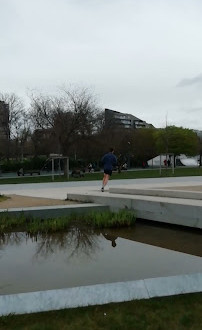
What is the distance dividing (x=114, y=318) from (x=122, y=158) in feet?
198

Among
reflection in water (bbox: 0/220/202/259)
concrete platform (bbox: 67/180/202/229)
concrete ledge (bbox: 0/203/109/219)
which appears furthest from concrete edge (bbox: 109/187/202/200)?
concrete ledge (bbox: 0/203/109/219)

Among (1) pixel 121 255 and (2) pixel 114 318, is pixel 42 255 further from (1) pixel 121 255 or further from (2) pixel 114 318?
(2) pixel 114 318

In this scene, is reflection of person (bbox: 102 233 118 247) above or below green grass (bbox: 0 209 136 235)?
below

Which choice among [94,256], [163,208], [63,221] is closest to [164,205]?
[163,208]

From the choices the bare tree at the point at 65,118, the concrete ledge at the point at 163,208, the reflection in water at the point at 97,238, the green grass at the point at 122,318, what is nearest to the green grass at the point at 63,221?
the reflection in water at the point at 97,238

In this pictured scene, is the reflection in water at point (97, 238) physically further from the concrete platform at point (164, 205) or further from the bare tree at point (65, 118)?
the bare tree at point (65, 118)

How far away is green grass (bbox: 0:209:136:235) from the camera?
8.93 m

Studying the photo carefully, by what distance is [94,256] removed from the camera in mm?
6891

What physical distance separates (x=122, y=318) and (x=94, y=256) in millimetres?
2977

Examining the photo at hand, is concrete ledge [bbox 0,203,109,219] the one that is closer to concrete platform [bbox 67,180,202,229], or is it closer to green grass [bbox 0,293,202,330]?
concrete platform [bbox 67,180,202,229]

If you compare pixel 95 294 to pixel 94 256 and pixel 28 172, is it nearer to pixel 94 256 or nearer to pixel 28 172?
pixel 94 256

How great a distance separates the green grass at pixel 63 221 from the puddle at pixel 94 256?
0.85 ft

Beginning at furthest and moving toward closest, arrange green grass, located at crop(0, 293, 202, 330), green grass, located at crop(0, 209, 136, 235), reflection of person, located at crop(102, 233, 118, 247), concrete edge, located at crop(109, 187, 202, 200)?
1. concrete edge, located at crop(109, 187, 202, 200)
2. green grass, located at crop(0, 209, 136, 235)
3. reflection of person, located at crop(102, 233, 118, 247)
4. green grass, located at crop(0, 293, 202, 330)

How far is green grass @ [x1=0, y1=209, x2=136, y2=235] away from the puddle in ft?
0.85
